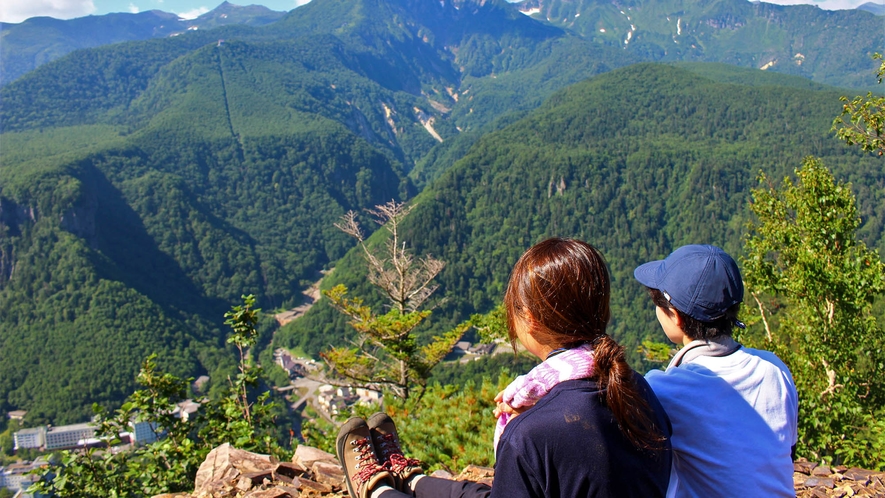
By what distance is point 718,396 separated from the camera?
6.94ft

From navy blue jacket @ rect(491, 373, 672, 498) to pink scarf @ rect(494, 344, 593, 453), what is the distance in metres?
0.04

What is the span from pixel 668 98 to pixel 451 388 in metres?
118

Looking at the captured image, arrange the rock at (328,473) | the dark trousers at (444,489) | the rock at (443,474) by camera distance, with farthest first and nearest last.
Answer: the rock at (443,474), the rock at (328,473), the dark trousers at (444,489)

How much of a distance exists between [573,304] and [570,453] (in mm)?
486

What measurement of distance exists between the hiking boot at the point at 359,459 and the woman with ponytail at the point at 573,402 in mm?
1278

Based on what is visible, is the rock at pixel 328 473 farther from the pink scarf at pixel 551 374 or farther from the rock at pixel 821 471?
the rock at pixel 821 471

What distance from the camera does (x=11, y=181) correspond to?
2778 inches

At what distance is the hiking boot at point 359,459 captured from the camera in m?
3.10

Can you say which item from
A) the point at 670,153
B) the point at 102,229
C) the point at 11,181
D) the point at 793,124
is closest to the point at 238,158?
the point at 102,229

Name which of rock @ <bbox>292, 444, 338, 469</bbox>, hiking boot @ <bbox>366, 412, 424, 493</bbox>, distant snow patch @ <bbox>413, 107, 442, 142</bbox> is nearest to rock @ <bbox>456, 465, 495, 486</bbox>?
rock @ <bbox>292, 444, 338, 469</bbox>

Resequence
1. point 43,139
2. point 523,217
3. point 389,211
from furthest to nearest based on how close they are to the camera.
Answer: point 43,139 → point 523,217 → point 389,211

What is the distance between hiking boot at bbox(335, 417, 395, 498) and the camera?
310 centimetres

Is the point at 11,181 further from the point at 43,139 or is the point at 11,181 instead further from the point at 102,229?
the point at 43,139

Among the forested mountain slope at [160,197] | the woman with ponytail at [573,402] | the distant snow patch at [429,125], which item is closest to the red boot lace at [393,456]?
the woman with ponytail at [573,402]
